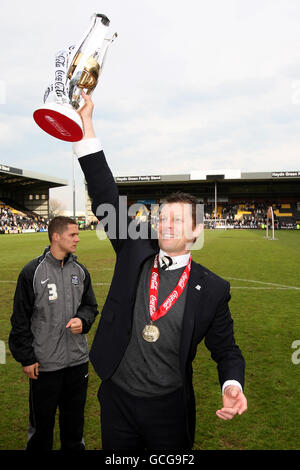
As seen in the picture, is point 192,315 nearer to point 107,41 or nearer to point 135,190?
point 107,41

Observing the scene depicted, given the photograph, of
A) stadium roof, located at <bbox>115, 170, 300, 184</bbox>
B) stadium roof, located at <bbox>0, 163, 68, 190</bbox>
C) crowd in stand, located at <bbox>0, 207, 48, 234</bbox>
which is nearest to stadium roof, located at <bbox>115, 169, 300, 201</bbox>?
stadium roof, located at <bbox>115, 170, 300, 184</bbox>

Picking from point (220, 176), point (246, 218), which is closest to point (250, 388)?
point (220, 176)

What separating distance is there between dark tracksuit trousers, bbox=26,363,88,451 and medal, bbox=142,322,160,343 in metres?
1.21

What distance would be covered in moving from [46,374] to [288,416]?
239cm

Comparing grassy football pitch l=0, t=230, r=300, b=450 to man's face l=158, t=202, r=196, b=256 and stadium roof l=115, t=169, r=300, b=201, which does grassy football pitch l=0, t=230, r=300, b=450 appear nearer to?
man's face l=158, t=202, r=196, b=256

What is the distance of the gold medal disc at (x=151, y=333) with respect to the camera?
180cm

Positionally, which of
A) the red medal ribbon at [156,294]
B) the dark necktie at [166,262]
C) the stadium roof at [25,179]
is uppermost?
the stadium roof at [25,179]

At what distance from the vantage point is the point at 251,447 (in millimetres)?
2895

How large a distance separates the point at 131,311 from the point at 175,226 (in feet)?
1.69

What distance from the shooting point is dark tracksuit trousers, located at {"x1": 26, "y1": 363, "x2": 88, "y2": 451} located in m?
2.56

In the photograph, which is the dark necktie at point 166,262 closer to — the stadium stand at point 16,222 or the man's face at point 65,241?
the man's face at point 65,241

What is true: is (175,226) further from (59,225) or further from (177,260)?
(59,225)

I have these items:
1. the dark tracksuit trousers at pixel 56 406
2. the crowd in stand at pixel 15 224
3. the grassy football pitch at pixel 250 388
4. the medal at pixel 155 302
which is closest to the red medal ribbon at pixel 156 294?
the medal at pixel 155 302
